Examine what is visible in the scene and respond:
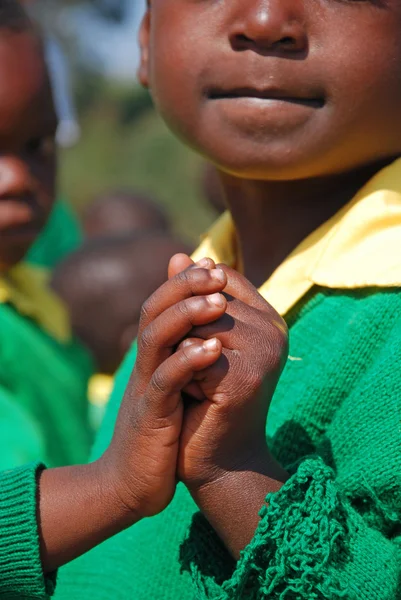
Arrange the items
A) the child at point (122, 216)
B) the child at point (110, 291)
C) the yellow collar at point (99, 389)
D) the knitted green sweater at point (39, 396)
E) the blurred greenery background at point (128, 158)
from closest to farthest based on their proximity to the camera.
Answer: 1. the knitted green sweater at point (39, 396)
2. the yellow collar at point (99, 389)
3. the child at point (110, 291)
4. the child at point (122, 216)
5. the blurred greenery background at point (128, 158)

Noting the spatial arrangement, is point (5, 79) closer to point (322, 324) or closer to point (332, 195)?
point (332, 195)

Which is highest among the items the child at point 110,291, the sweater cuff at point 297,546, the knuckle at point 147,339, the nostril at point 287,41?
the nostril at point 287,41

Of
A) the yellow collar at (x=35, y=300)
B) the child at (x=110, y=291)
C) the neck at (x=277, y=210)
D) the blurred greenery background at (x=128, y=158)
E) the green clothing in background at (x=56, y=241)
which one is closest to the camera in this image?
the neck at (x=277, y=210)

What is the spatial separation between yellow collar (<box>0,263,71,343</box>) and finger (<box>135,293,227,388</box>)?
4.87 ft

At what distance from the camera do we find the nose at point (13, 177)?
2189 mm

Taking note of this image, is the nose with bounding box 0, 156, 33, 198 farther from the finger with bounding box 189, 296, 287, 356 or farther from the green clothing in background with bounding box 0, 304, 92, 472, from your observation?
the finger with bounding box 189, 296, 287, 356

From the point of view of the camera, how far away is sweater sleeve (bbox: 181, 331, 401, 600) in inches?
39.3

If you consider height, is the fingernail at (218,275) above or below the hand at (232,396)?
above

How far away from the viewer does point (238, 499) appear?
103 centimetres

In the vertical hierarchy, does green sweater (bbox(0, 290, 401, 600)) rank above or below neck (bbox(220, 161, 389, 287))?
below

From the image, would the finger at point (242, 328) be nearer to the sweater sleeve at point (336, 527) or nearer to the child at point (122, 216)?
the sweater sleeve at point (336, 527)

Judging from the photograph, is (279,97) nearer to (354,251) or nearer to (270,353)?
(354,251)

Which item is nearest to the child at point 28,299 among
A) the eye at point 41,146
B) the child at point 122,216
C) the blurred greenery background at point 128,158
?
the eye at point 41,146

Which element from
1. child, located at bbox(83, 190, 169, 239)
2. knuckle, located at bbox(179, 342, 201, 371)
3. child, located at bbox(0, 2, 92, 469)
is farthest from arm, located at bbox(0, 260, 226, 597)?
child, located at bbox(83, 190, 169, 239)
